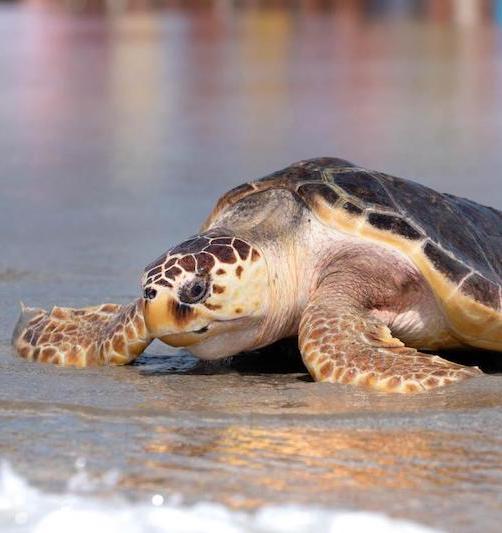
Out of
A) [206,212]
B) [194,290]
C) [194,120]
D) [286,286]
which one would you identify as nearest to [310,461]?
[194,290]

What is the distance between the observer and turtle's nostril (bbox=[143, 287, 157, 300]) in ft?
15.4

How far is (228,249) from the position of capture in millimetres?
4883

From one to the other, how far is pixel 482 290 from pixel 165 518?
2183 millimetres

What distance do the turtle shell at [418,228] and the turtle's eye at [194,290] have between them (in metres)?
0.67

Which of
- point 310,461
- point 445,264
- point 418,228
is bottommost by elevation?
point 310,461

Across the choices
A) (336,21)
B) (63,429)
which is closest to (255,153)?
(63,429)

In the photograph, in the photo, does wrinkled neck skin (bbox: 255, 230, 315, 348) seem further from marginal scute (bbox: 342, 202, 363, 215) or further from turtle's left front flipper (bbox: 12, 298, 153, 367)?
turtle's left front flipper (bbox: 12, 298, 153, 367)

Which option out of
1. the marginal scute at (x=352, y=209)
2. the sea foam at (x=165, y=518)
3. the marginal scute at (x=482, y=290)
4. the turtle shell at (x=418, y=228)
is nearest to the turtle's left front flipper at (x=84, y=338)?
the turtle shell at (x=418, y=228)

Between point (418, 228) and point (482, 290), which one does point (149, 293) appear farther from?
point (482, 290)

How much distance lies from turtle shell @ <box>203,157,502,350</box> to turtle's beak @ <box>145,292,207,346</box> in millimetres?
748

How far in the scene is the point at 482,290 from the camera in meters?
5.16

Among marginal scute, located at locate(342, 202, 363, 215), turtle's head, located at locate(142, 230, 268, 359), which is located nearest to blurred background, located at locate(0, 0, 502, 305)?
turtle's head, located at locate(142, 230, 268, 359)

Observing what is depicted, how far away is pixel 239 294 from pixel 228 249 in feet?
0.53

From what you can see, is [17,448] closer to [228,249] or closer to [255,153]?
[228,249]
